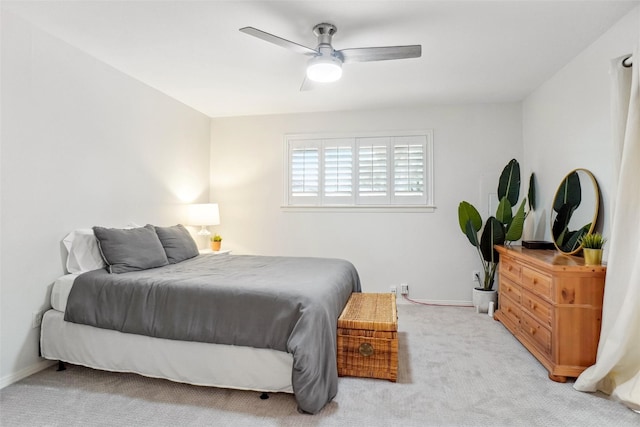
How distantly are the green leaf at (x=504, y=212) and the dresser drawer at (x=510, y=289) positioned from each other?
0.64m

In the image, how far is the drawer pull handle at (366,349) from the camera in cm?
242

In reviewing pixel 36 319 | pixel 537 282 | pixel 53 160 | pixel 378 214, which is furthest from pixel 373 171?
pixel 36 319

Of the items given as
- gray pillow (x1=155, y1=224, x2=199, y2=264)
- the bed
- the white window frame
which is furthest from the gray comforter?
the white window frame

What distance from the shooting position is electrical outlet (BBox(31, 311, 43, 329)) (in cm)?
255

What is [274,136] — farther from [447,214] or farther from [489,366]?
[489,366]

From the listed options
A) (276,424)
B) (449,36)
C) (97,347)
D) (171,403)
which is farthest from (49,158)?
(449,36)

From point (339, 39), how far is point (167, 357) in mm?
2585

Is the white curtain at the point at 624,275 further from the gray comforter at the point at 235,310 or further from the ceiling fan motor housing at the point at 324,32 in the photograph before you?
the ceiling fan motor housing at the point at 324,32

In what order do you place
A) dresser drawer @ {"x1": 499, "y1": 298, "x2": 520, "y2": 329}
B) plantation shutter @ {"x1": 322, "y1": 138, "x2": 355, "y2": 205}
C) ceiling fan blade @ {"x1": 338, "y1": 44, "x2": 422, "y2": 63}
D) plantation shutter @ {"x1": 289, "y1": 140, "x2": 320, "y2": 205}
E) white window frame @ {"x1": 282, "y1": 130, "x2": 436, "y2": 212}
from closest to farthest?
ceiling fan blade @ {"x1": 338, "y1": 44, "x2": 422, "y2": 63} < dresser drawer @ {"x1": 499, "y1": 298, "x2": 520, "y2": 329} < white window frame @ {"x1": 282, "y1": 130, "x2": 436, "y2": 212} < plantation shutter @ {"x1": 322, "y1": 138, "x2": 355, "y2": 205} < plantation shutter @ {"x1": 289, "y1": 140, "x2": 320, "y2": 205}

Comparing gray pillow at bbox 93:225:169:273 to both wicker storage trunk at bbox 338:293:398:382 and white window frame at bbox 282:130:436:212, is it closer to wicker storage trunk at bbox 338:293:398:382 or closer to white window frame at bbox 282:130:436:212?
wicker storage trunk at bbox 338:293:398:382

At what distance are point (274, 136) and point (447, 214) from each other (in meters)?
2.52

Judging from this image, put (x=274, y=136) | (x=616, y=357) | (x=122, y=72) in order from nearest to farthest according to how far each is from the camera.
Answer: (x=616, y=357)
(x=122, y=72)
(x=274, y=136)

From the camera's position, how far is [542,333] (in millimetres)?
2621

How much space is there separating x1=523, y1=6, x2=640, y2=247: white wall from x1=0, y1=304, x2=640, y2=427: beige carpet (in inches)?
52.2
